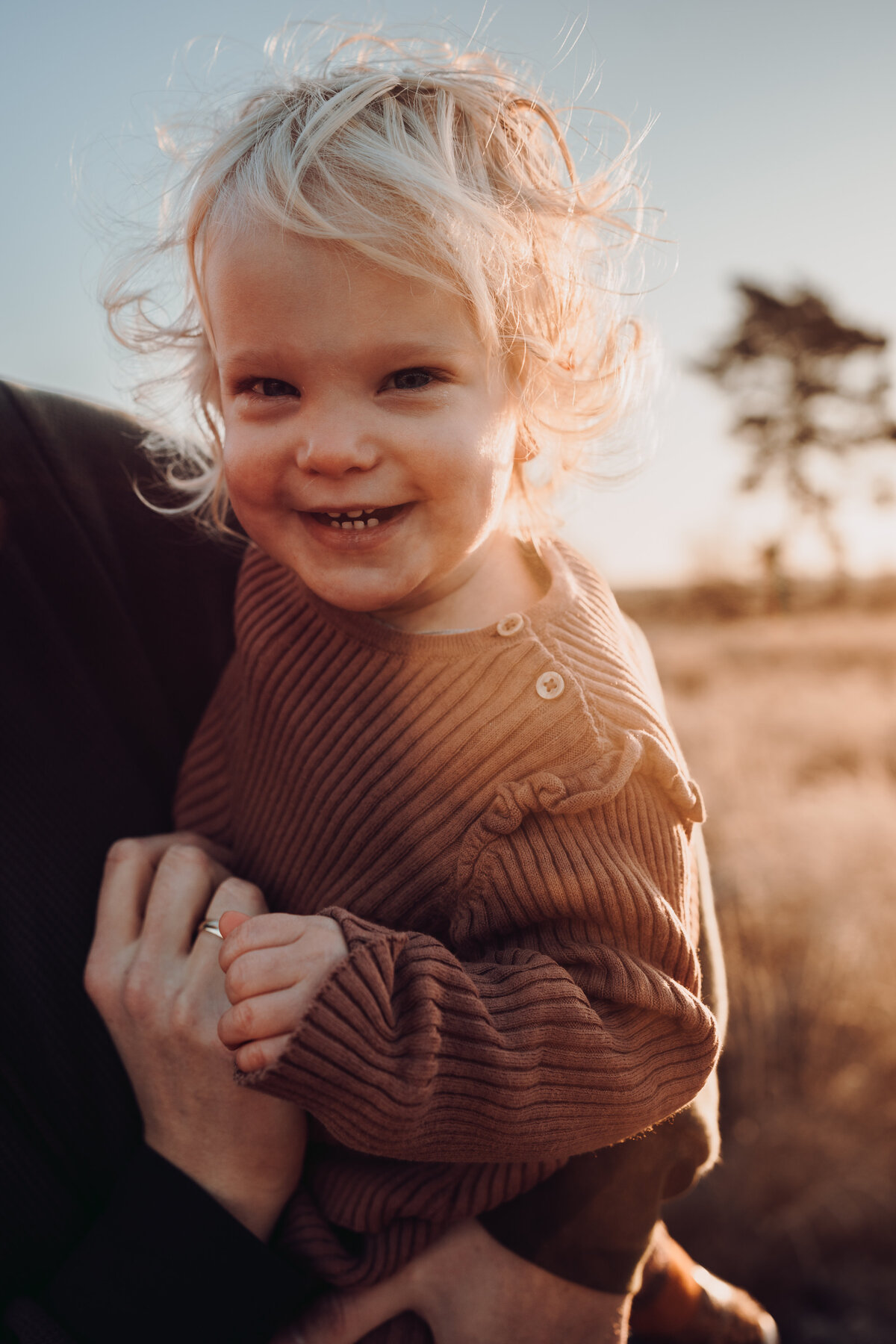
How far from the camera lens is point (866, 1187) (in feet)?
8.38

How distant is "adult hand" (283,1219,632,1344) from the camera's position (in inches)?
46.1

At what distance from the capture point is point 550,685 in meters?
1.20

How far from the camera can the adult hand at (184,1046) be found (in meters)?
1.16

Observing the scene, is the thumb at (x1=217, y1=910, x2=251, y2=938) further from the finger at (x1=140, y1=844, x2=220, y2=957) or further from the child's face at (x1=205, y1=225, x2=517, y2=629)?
the child's face at (x1=205, y1=225, x2=517, y2=629)

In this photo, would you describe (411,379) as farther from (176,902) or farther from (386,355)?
(176,902)

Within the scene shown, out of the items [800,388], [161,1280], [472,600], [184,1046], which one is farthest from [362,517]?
[800,388]

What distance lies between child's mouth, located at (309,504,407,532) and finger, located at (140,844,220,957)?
1.76 feet

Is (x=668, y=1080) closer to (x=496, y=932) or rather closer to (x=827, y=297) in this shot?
(x=496, y=932)

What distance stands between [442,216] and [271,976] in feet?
3.25

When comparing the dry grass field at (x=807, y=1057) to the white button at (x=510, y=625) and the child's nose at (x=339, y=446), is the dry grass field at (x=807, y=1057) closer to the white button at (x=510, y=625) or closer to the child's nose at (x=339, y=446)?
the white button at (x=510, y=625)

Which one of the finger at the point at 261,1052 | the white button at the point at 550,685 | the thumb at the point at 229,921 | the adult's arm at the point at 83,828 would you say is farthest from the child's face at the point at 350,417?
the finger at the point at 261,1052

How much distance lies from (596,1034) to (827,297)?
1562cm

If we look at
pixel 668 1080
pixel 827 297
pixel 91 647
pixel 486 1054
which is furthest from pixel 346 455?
pixel 827 297

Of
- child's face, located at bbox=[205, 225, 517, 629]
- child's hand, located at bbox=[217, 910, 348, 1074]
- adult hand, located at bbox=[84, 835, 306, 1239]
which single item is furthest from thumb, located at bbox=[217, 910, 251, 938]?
child's face, located at bbox=[205, 225, 517, 629]
